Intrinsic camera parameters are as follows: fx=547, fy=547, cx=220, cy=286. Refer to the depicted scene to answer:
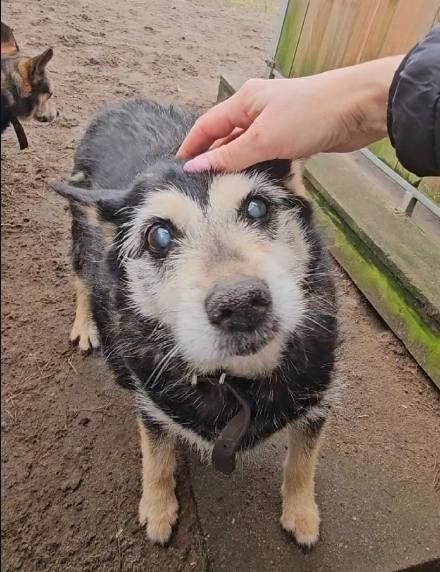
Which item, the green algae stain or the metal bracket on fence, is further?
the metal bracket on fence

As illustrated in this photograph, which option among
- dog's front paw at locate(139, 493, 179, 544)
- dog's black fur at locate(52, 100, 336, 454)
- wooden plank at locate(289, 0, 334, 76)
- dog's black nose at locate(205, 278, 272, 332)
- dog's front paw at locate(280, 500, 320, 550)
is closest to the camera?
dog's black nose at locate(205, 278, 272, 332)

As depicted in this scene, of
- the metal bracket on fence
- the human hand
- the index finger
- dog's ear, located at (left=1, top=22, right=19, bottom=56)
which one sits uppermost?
dog's ear, located at (left=1, top=22, right=19, bottom=56)

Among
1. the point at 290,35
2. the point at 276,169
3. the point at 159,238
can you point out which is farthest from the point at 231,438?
the point at 290,35

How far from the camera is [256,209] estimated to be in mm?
1805

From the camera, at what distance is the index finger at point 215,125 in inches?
70.2

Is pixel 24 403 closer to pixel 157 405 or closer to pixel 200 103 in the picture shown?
pixel 157 405

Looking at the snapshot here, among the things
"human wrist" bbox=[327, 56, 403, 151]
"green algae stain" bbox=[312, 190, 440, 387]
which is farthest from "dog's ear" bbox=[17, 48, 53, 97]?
"green algae stain" bbox=[312, 190, 440, 387]

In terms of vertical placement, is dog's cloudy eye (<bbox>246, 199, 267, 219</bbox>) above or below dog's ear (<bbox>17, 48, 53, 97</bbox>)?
below

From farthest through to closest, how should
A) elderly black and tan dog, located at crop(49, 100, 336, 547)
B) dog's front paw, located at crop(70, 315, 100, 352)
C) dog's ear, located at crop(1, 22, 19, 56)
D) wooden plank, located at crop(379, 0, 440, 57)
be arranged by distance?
wooden plank, located at crop(379, 0, 440, 57), dog's front paw, located at crop(70, 315, 100, 352), elderly black and tan dog, located at crop(49, 100, 336, 547), dog's ear, located at crop(1, 22, 19, 56)

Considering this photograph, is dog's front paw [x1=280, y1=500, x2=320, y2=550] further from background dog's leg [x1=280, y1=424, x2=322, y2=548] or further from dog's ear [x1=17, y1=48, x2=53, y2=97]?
dog's ear [x1=17, y1=48, x2=53, y2=97]

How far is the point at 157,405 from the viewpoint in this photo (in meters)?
2.05

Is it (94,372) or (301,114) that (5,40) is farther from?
(94,372)

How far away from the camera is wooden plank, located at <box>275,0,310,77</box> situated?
14.4ft

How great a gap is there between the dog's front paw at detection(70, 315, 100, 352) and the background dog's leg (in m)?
1.01
